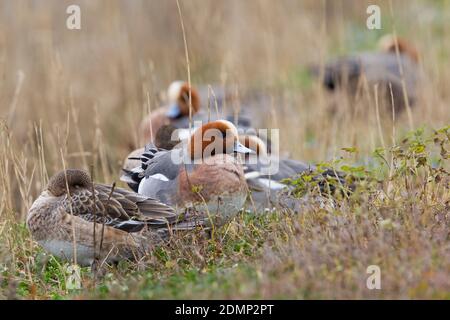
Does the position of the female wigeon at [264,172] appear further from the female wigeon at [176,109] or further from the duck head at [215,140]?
the female wigeon at [176,109]

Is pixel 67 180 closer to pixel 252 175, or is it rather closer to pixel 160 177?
pixel 160 177

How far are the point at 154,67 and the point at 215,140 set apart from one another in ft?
18.5

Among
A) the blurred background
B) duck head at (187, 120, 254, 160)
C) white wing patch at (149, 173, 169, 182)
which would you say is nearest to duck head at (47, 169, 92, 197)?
white wing patch at (149, 173, 169, 182)

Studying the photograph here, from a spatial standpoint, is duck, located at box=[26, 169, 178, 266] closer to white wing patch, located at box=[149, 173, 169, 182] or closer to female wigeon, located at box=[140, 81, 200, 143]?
white wing patch, located at box=[149, 173, 169, 182]

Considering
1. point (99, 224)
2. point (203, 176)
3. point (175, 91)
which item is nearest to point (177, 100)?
point (175, 91)

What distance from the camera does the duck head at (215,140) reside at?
17.5 ft

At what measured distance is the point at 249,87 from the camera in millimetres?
11148

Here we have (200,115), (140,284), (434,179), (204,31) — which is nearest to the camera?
(140,284)

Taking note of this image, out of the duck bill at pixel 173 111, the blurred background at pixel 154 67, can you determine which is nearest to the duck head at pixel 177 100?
the duck bill at pixel 173 111

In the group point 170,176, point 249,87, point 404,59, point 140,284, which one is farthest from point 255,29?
point 140,284

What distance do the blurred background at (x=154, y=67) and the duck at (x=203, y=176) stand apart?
2.24 metres

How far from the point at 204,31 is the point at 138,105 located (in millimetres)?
1540

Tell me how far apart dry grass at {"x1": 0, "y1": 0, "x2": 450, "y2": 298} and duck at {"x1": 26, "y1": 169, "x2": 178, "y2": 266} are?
0.14 meters

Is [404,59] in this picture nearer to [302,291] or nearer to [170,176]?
[170,176]
